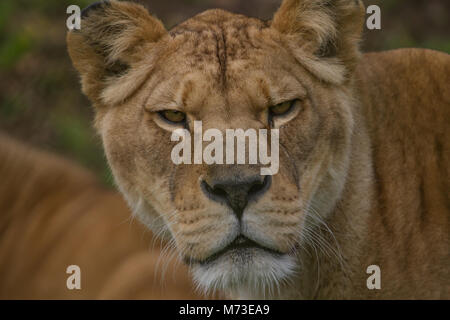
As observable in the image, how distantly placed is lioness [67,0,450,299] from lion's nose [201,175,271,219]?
0.06 m

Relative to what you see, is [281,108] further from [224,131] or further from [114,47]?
[114,47]

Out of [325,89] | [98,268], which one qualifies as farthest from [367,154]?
[98,268]

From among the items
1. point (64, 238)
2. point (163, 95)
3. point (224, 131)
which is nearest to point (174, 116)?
point (163, 95)

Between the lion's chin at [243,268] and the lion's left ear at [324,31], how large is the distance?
82 cm

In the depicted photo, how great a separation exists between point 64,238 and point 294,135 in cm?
275

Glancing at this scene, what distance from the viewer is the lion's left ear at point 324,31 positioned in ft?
9.86

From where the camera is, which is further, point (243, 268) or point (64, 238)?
point (64, 238)

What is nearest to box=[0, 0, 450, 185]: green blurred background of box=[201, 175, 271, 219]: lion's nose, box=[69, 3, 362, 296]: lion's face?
box=[69, 3, 362, 296]: lion's face

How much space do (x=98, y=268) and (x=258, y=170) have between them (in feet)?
8.40

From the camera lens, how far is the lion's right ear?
309 centimetres

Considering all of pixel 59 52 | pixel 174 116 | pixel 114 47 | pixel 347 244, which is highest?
pixel 59 52

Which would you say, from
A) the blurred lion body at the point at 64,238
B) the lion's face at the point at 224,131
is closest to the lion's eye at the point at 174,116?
the lion's face at the point at 224,131

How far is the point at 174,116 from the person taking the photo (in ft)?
9.41

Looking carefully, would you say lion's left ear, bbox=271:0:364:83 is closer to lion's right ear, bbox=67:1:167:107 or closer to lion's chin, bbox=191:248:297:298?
lion's right ear, bbox=67:1:167:107
